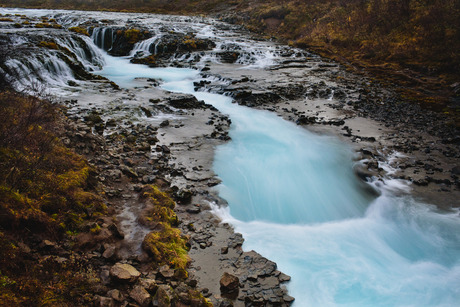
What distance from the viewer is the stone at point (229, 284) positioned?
4.24 m

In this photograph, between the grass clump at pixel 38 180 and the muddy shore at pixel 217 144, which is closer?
the grass clump at pixel 38 180

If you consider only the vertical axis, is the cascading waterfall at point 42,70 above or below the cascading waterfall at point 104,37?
below

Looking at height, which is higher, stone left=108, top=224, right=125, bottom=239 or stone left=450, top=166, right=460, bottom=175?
stone left=450, top=166, right=460, bottom=175

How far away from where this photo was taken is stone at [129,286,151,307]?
134 inches

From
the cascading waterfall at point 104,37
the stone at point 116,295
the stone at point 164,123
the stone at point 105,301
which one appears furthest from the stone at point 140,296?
the cascading waterfall at point 104,37

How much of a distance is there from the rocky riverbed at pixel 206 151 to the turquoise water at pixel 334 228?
55 cm

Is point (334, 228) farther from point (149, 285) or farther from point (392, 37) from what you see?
point (392, 37)

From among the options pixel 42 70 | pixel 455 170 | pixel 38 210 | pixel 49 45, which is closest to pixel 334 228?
pixel 455 170

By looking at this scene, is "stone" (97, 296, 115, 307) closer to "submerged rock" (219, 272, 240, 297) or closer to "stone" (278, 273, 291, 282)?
"submerged rock" (219, 272, 240, 297)

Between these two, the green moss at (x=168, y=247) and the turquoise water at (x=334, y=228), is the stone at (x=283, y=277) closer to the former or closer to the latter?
the turquoise water at (x=334, y=228)

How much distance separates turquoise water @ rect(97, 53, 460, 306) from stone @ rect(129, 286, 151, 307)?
104 inches

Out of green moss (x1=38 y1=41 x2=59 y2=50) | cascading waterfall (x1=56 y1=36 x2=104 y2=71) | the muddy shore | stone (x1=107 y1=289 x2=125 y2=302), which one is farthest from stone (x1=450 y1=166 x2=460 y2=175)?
cascading waterfall (x1=56 y1=36 x2=104 y2=71)

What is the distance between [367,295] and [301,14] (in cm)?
4075

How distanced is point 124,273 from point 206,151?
19.6 feet
